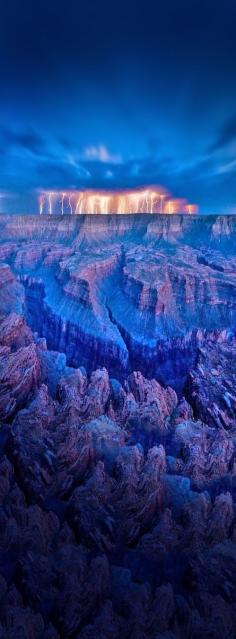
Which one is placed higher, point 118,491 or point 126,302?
point 126,302

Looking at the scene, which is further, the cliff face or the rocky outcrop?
the cliff face

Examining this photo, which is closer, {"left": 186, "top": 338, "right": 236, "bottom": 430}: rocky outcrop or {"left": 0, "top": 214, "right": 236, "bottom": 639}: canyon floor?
{"left": 0, "top": 214, "right": 236, "bottom": 639}: canyon floor

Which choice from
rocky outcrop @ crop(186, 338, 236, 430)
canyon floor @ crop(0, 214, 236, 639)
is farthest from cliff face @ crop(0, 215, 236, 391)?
rocky outcrop @ crop(186, 338, 236, 430)

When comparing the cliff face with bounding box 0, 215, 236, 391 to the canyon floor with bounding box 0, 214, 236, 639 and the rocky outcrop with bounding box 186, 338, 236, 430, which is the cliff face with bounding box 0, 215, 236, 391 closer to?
the canyon floor with bounding box 0, 214, 236, 639

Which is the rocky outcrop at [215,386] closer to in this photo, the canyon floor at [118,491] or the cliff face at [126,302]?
the canyon floor at [118,491]

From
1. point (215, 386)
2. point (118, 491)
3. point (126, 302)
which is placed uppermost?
point (126, 302)

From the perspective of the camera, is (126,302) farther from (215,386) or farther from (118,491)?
(118,491)

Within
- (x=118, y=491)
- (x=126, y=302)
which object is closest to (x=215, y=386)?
(x=118, y=491)

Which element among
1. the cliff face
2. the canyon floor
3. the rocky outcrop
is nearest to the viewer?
the canyon floor

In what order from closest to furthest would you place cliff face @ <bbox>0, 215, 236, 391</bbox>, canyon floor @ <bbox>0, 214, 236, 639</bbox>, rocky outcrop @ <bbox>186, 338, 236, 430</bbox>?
canyon floor @ <bbox>0, 214, 236, 639</bbox> < rocky outcrop @ <bbox>186, 338, 236, 430</bbox> < cliff face @ <bbox>0, 215, 236, 391</bbox>
